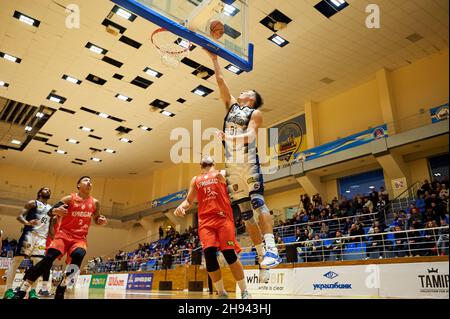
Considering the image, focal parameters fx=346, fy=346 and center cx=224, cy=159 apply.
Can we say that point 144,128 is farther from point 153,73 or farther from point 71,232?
point 71,232

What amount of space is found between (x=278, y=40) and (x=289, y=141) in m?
6.51

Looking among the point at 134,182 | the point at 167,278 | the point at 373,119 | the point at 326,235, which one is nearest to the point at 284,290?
the point at 326,235

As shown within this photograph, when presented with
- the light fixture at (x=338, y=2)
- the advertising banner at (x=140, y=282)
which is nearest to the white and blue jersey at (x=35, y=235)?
the advertising banner at (x=140, y=282)

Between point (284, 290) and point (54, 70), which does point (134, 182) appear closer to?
point (54, 70)

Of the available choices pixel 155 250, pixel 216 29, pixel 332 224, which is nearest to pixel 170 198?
pixel 155 250

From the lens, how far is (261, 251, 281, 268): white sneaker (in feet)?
10.5

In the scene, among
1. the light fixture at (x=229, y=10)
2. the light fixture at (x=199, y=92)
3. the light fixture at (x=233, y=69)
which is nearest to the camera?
the light fixture at (x=229, y=10)

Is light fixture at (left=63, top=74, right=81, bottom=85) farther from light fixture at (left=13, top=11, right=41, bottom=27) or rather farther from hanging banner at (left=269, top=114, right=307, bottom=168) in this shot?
hanging banner at (left=269, top=114, right=307, bottom=168)

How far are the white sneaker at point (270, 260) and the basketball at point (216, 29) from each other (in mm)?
2763

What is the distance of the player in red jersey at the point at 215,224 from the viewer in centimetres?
348

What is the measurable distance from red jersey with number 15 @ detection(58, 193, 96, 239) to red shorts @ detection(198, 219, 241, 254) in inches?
71.0

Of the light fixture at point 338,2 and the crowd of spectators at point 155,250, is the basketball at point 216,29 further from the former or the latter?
the crowd of spectators at point 155,250

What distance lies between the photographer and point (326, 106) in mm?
17156

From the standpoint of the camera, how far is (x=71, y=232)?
14.4ft
